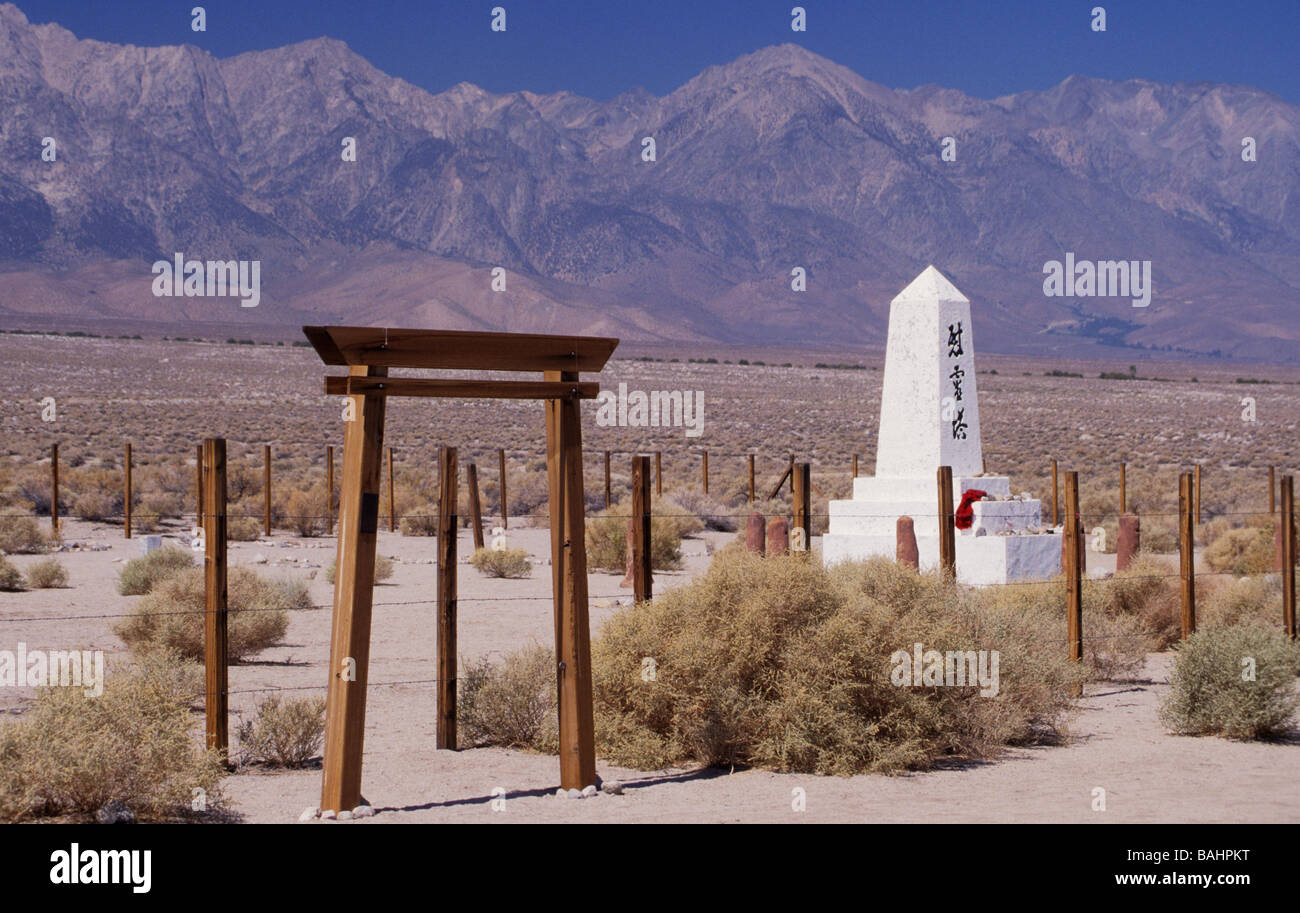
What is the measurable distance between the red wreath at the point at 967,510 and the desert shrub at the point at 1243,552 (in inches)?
141

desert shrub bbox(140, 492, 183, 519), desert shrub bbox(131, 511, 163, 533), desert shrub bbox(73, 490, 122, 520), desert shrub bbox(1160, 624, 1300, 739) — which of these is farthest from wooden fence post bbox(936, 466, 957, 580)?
desert shrub bbox(73, 490, 122, 520)

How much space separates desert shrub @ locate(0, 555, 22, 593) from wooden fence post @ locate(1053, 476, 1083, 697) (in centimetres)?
1145

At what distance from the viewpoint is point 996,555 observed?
1467cm

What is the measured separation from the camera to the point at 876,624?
7.99 m

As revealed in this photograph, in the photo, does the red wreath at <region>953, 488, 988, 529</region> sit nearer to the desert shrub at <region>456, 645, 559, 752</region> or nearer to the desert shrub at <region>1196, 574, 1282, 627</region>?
the desert shrub at <region>1196, 574, 1282, 627</region>

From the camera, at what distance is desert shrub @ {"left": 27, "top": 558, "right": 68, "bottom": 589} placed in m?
16.0

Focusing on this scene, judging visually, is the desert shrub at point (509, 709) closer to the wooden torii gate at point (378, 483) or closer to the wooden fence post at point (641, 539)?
the wooden fence post at point (641, 539)

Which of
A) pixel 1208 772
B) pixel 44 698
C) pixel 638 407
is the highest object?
pixel 638 407

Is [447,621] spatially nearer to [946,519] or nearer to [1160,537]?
[946,519]

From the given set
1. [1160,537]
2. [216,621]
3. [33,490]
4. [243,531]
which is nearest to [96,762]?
[216,621]
